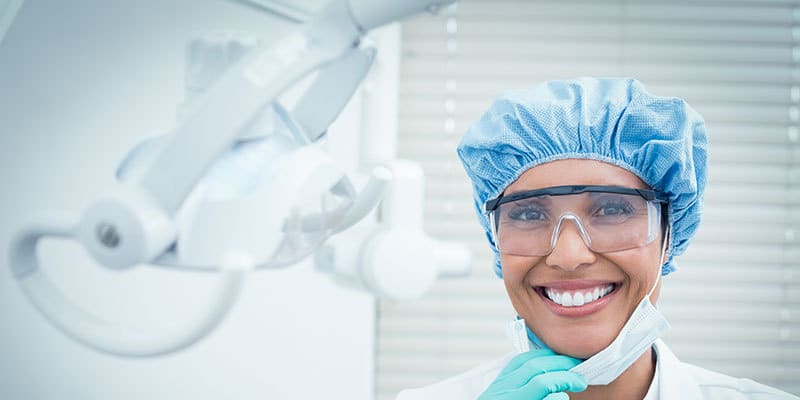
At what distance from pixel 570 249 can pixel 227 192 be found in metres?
0.59

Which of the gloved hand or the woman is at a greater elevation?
the woman

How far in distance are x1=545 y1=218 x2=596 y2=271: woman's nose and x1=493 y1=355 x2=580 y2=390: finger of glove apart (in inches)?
5.9

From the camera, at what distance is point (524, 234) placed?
3.56 feet

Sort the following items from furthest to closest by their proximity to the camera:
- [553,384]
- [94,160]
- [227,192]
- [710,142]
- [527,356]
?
[710,142] < [527,356] < [553,384] < [94,160] < [227,192]

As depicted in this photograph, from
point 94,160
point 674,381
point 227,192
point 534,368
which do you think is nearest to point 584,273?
point 534,368

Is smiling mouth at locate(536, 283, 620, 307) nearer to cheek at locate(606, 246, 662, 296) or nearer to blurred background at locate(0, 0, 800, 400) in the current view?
cheek at locate(606, 246, 662, 296)

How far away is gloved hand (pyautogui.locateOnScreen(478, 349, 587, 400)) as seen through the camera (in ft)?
3.34

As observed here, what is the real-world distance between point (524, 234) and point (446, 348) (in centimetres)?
107

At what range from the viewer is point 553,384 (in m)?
1.01

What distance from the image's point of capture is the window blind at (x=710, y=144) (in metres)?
2.04

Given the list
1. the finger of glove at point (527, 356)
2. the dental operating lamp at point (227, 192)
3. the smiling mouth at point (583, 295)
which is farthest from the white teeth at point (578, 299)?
the dental operating lamp at point (227, 192)

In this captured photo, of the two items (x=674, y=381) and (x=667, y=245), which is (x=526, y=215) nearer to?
(x=667, y=245)

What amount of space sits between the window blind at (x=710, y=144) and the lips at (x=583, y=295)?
39.5 inches

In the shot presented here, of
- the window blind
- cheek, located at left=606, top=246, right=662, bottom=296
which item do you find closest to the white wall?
cheek, located at left=606, top=246, right=662, bottom=296
